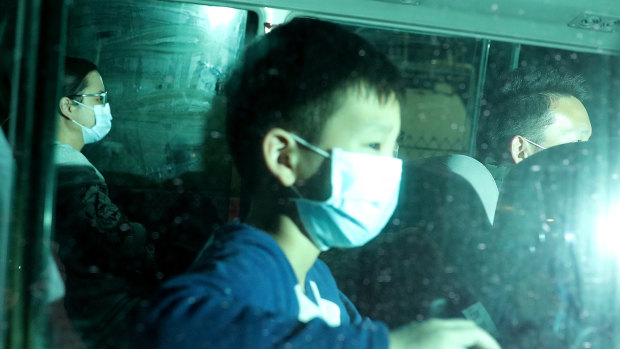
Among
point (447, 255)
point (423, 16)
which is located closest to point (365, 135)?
point (447, 255)

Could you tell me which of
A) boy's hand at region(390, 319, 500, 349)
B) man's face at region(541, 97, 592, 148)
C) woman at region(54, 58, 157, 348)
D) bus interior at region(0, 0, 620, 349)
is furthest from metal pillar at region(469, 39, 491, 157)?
woman at region(54, 58, 157, 348)

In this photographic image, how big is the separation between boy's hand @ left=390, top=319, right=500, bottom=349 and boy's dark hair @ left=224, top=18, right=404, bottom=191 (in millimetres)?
385

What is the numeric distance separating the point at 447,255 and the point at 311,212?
0.41 meters

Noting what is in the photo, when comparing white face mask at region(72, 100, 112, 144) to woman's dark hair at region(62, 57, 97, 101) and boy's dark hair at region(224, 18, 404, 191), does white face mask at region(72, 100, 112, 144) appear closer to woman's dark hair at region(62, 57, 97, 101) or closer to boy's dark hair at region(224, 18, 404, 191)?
woman's dark hair at region(62, 57, 97, 101)

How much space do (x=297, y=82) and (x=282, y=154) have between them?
0.14 metres

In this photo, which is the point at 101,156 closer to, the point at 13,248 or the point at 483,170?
the point at 13,248

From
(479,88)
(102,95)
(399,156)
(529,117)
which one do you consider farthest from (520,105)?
(102,95)

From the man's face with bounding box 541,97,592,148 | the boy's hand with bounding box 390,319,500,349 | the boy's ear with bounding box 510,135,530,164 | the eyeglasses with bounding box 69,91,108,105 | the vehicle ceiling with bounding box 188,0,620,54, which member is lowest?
the boy's hand with bounding box 390,319,500,349

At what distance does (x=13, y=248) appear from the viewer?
102cm

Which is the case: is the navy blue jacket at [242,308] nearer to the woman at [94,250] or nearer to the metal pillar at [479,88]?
the woman at [94,250]

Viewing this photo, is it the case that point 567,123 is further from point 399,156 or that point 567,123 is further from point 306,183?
point 306,183

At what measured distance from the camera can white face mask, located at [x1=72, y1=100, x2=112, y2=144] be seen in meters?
1.76

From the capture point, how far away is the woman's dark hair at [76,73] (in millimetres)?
1559

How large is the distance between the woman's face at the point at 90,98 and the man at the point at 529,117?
107cm
